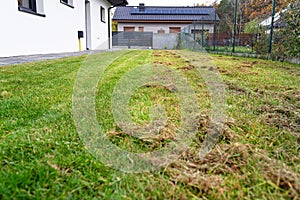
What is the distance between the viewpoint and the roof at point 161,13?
64.8 ft

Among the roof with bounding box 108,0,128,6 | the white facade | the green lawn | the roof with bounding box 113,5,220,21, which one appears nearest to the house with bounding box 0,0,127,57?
the white facade

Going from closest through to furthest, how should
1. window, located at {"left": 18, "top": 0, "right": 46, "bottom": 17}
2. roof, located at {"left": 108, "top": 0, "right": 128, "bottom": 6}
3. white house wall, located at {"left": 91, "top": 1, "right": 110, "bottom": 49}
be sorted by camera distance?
window, located at {"left": 18, "top": 0, "right": 46, "bottom": 17} → white house wall, located at {"left": 91, "top": 1, "right": 110, "bottom": 49} → roof, located at {"left": 108, "top": 0, "right": 128, "bottom": 6}

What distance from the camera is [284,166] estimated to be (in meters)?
0.82

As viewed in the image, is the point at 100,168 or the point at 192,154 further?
the point at 192,154

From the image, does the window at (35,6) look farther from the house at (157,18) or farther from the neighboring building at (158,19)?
the neighboring building at (158,19)

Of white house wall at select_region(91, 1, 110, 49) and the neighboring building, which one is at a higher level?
the neighboring building

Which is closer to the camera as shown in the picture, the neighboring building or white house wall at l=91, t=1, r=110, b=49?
white house wall at l=91, t=1, r=110, b=49

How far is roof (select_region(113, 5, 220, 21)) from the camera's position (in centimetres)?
1977

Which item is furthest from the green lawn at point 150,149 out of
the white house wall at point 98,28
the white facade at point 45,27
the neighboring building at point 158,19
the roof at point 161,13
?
the roof at point 161,13

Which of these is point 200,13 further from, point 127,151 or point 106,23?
point 127,151

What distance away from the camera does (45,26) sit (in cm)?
546

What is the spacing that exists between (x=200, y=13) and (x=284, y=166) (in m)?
21.3

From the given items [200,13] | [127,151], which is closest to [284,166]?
[127,151]

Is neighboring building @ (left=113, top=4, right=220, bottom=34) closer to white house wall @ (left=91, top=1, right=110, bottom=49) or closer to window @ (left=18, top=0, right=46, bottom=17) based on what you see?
white house wall @ (left=91, top=1, right=110, bottom=49)
